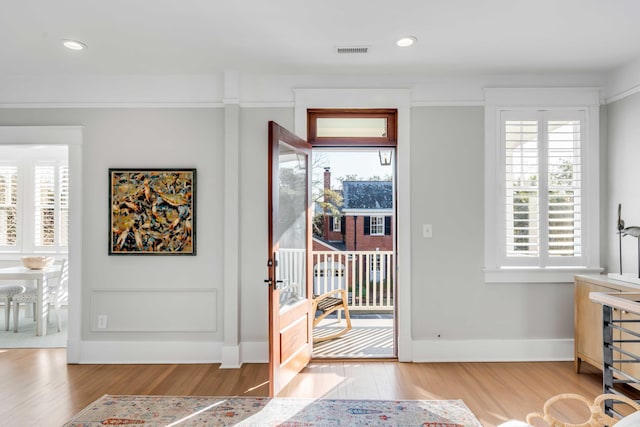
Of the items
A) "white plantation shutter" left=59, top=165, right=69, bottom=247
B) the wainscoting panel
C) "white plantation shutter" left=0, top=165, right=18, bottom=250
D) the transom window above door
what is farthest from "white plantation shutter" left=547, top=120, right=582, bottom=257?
"white plantation shutter" left=0, top=165, right=18, bottom=250

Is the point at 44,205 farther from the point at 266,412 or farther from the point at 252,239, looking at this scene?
the point at 266,412

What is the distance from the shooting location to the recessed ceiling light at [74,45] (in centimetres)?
297

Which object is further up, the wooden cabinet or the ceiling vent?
the ceiling vent

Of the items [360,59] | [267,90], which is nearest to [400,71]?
[360,59]

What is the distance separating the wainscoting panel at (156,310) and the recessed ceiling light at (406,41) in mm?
2600

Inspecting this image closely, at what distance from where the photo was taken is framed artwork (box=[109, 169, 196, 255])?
3.67 m

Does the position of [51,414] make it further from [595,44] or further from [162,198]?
[595,44]

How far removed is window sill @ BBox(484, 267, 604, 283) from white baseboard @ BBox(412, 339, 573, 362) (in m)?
0.55

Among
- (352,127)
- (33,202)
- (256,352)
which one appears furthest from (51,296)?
(352,127)

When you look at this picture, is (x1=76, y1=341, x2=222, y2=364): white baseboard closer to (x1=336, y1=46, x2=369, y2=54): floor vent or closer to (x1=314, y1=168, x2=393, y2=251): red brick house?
(x1=336, y1=46, x2=369, y2=54): floor vent

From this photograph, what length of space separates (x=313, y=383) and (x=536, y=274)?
2.20 meters

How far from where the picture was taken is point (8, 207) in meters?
5.93

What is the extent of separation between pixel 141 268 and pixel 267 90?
1.99 meters

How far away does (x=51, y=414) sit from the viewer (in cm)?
270
